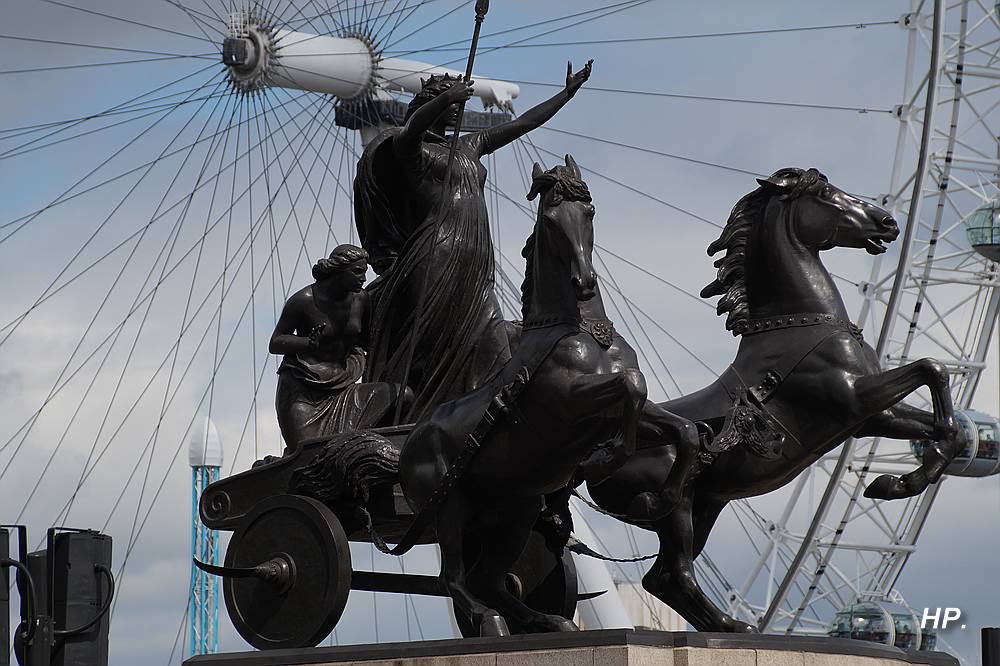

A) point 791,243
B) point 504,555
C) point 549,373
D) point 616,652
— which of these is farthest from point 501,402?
point 791,243

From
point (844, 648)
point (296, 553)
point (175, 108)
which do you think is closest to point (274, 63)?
point (175, 108)

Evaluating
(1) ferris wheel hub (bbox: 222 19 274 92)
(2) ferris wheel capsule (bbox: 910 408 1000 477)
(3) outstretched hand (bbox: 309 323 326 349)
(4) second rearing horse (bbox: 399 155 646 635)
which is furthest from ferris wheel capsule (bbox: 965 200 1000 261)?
(4) second rearing horse (bbox: 399 155 646 635)

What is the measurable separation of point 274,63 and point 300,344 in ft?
28.9

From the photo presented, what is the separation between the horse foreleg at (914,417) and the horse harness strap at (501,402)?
193cm

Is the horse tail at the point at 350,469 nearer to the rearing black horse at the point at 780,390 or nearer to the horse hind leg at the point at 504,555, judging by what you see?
the horse hind leg at the point at 504,555

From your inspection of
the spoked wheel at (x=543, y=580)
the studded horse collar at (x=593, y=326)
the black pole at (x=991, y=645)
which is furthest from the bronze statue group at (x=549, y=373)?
the black pole at (x=991, y=645)

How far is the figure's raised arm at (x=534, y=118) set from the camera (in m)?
11.6

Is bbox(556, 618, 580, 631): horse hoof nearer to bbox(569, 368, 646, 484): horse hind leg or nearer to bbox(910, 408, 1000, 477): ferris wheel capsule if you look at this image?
bbox(569, 368, 646, 484): horse hind leg

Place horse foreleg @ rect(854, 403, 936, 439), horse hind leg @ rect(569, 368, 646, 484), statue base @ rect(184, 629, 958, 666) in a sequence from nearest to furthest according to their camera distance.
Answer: statue base @ rect(184, 629, 958, 666)
horse hind leg @ rect(569, 368, 646, 484)
horse foreleg @ rect(854, 403, 936, 439)

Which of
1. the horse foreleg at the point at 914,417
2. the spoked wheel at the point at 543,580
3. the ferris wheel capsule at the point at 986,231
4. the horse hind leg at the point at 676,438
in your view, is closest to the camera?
the horse hind leg at the point at 676,438

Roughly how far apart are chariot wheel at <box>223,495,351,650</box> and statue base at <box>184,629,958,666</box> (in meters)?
0.39

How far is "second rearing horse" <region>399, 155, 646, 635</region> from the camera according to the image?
31.2 ft

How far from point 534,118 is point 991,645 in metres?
4.29

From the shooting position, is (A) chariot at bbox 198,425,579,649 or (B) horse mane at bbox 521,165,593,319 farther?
(A) chariot at bbox 198,425,579,649
